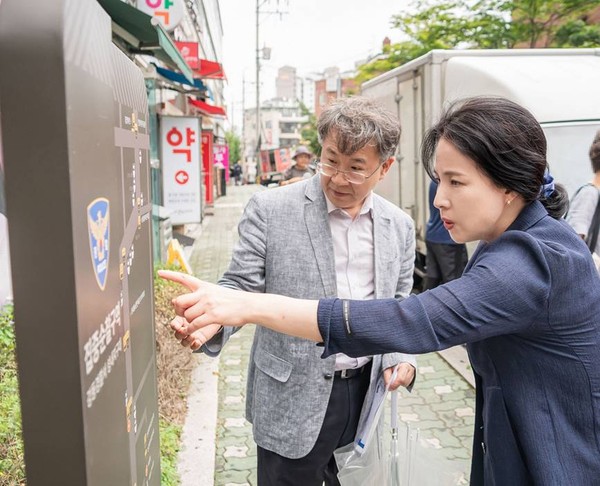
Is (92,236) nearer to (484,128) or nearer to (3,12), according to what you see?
(3,12)

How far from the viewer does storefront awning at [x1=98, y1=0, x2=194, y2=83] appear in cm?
427

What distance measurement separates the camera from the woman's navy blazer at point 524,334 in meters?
1.33

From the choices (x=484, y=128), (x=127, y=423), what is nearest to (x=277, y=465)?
(x=127, y=423)

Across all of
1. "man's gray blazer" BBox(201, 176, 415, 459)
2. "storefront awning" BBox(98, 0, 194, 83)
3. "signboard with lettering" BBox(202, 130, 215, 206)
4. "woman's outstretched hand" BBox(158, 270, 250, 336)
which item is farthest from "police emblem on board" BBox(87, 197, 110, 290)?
"signboard with lettering" BBox(202, 130, 215, 206)

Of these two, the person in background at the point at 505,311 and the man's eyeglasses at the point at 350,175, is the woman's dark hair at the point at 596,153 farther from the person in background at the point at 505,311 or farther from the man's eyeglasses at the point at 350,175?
the person in background at the point at 505,311

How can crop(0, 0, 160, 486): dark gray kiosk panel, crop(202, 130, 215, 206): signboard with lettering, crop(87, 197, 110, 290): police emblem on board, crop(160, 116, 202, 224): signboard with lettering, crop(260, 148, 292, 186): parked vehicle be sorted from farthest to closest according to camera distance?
crop(260, 148, 292, 186): parked vehicle
crop(202, 130, 215, 206): signboard with lettering
crop(160, 116, 202, 224): signboard with lettering
crop(87, 197, 110, 290): police emblem on board
crop(0, 0, 160, 486): dark gray kiosk panel

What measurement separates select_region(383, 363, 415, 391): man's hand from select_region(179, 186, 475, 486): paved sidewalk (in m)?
0.77

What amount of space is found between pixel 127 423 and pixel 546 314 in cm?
96

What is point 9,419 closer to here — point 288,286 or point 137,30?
point 288,286

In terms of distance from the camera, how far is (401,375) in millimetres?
2211

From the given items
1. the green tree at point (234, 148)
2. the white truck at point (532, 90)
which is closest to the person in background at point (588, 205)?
the white truck at point (532, 90)

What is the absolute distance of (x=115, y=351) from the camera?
1.13 meters

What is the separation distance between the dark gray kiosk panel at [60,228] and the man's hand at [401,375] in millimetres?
1304

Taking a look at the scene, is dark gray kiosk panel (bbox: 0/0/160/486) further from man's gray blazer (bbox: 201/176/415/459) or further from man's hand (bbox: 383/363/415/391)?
man's hand (bbox: 383/363/415/391)
